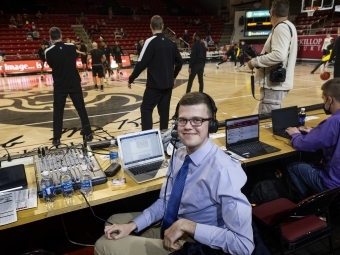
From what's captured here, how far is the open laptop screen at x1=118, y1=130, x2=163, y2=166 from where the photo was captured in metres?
2.19

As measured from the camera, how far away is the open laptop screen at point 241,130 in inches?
102

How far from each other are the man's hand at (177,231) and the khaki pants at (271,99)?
235cm

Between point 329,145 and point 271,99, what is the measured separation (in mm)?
1320

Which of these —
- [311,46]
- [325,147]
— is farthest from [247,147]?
[311,46]

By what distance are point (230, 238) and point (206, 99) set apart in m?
0.67

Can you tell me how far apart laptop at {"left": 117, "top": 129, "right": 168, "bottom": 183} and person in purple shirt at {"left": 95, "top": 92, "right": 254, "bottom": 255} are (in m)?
0.36

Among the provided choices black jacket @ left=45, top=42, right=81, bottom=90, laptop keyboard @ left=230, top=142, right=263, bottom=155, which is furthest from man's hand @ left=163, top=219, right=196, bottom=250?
black jacket @ left=45, top=42, right=81, bottom=90

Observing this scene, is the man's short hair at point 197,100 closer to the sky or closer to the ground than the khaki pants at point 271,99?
closer to the sky

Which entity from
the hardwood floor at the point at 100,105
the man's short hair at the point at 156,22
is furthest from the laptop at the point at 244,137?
the hardwood floor at the point at 100,105

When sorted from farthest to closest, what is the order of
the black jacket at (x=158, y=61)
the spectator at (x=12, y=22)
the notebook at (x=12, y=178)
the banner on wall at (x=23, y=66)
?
the spectator at (x=12, y=22), the banner on wall at (x=23, y=66), the black jacket at (x=158, y=61), the notebook at (x=12, y=178)

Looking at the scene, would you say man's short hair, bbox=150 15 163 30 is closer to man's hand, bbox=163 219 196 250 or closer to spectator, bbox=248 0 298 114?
spectator, bbox=248 0 298 114

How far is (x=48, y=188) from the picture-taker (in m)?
1.72

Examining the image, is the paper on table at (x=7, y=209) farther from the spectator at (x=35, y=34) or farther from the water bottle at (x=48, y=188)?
the spectator at (x=35, y=34)

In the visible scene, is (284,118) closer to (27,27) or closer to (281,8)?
(281,8)
